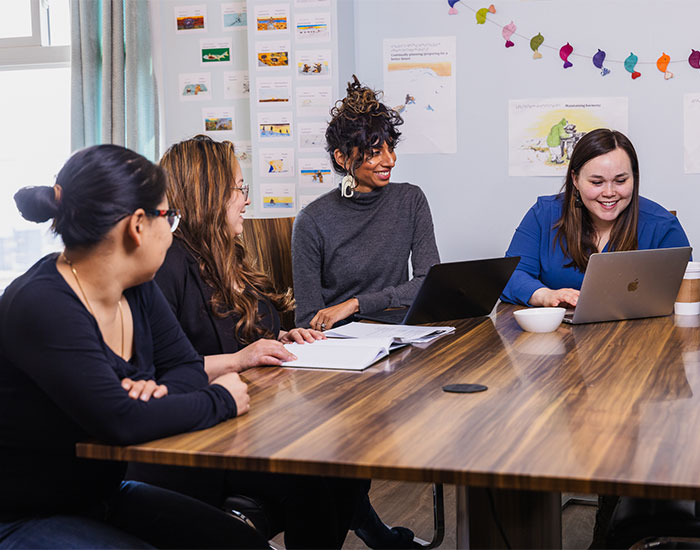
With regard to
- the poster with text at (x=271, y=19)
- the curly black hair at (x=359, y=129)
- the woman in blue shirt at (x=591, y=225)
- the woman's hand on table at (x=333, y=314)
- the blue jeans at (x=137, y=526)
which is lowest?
the blue jeans at (x=137, y=526)

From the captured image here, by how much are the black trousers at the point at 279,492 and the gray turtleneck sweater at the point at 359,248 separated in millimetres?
934

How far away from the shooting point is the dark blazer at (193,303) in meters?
1.74

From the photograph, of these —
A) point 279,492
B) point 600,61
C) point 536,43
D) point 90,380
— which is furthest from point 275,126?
point 90,380

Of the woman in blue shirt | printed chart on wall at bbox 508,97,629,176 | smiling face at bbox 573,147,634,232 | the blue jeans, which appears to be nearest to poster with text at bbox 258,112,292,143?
printed chart on wall at bbox 508,97,629,176

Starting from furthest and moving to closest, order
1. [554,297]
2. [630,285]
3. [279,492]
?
[554,297] → [630,285] → [279,492]

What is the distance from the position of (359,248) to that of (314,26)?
1.13m

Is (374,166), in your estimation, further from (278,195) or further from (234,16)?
(234,16)

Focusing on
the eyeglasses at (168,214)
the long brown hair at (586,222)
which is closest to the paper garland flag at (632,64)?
the long brown hair at (586,222)

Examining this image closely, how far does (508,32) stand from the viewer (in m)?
3.31

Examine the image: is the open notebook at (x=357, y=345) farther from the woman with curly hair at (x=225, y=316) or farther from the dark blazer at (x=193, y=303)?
the dark blazer at (x=193, y=303)

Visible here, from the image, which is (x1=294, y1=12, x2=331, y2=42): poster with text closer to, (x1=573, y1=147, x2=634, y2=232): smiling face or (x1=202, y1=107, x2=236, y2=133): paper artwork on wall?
(x1=202, y1=107, x2=236, y2=133): paper artwork on wall

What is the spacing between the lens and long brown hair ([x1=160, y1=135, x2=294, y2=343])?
1805 mm

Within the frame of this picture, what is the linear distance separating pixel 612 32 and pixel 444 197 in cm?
94

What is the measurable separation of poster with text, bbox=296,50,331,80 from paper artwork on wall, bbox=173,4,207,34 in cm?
57
